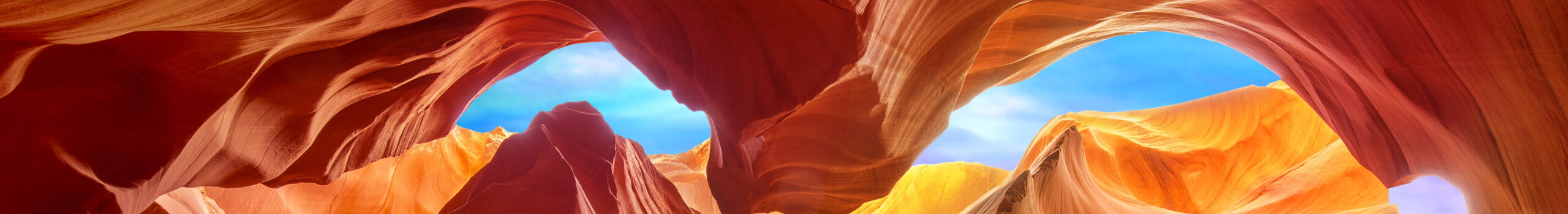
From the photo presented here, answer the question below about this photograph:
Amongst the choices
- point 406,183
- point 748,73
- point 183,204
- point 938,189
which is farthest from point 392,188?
point 938,189

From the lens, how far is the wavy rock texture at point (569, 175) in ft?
27.1

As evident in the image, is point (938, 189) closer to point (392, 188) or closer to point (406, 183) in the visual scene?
point (406, 183)

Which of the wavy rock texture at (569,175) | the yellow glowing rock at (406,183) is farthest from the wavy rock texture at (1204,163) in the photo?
the yellow glowing rock at (406,183)

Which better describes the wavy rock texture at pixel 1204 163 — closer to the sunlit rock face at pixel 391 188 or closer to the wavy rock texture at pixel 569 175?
the wavy rock texture at pixel 569 175

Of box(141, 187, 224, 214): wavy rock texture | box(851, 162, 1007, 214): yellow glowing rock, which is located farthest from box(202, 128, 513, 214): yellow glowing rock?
box(851, 162, 1007, 214): yellow glowing rock

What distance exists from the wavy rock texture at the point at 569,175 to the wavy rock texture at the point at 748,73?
79.5 inches

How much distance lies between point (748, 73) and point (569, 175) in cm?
465

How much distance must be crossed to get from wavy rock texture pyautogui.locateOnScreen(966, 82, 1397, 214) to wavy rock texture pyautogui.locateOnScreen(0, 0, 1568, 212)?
214 cm

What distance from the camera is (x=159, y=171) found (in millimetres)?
4590

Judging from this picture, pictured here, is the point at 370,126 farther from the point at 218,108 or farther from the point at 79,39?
the point at 79,39

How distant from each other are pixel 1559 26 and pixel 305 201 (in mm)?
13143

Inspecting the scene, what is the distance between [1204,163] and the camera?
10188 mm

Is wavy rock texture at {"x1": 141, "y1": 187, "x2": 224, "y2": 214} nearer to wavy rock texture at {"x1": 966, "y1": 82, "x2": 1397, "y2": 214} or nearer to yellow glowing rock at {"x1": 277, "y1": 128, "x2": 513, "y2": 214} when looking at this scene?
yellow glowing rock at {"x1": 277, "y1": 128, "x2": 513, "y2": 214}

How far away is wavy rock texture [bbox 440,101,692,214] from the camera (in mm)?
8273
